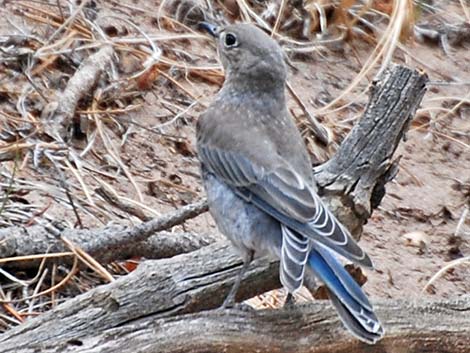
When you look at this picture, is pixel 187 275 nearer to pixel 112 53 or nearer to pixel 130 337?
pixel 130 337

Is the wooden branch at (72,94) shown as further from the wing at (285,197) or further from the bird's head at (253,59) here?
the wing at (285,197)

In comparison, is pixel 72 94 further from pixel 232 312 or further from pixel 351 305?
pixel 351 305

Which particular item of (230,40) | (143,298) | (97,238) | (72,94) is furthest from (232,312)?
(72,94)

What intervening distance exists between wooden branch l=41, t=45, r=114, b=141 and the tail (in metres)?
2.42

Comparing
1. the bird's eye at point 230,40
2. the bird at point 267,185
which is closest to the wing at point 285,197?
the bird at point 267,185

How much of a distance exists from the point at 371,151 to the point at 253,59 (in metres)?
0.61

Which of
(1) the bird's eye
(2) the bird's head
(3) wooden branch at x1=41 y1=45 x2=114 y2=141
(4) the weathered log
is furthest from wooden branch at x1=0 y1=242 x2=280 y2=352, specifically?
(3) wooden branch at x1=41 y1=45 x2=114 y2=141

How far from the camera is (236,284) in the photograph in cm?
440

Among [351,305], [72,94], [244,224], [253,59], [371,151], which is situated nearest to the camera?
[351,305]

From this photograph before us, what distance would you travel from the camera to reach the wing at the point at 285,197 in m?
4.09

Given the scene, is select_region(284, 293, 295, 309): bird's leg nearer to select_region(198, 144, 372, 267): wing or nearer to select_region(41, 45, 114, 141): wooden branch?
select_region(198, 144, 372, 267): wing

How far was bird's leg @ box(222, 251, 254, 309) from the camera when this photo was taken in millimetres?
4312

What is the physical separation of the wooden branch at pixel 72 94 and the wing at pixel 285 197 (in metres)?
1.63

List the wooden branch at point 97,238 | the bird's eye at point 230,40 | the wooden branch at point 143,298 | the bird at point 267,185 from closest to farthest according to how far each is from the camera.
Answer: the bird at point 267,185
the wooden branch at point 143,298
the wooden branch at point 97,238
the bird's eye at point 230,40
